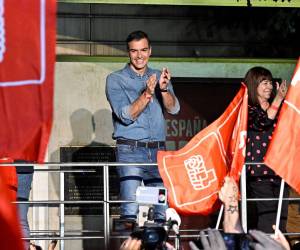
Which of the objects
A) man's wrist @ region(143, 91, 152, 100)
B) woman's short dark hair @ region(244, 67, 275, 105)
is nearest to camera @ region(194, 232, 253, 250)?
man's wrist @ region(143, 91, 152, 100)

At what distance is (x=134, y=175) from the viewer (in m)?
11.1

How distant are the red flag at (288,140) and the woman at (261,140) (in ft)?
3.33

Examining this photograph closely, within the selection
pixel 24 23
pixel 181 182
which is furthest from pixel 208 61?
pixel 24 23

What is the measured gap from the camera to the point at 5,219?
6.64 meters

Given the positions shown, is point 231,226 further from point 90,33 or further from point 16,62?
point 90,33

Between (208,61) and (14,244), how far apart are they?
25.4ft

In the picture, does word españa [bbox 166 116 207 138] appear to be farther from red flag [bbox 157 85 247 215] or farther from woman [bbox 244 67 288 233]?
red flag [bbox 157 85 247 215]

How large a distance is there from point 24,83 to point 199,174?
3613 mm

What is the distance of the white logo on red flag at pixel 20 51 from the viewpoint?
7633mm

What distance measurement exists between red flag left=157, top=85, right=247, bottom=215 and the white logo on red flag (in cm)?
347

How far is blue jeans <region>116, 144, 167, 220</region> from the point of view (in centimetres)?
1104

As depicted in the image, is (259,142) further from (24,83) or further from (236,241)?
(236,241)

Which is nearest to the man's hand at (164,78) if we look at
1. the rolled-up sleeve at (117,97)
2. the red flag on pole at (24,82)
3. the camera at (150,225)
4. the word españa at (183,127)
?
the rolled-up sleeve at (117,97)

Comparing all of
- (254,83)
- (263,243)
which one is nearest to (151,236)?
(263,243)
